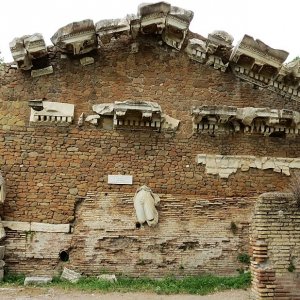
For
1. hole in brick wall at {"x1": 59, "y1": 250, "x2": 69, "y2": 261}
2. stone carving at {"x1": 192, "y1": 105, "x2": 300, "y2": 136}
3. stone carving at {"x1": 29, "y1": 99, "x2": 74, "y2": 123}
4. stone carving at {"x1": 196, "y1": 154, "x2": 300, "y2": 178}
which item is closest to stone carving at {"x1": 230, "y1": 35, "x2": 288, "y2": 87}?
stone carving at {"x1": 192, "y1": 105, "x2": 300, "y2": 136}

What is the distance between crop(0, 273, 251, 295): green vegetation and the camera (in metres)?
Answer: 9.43

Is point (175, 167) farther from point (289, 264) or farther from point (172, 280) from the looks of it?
point (289, 264)

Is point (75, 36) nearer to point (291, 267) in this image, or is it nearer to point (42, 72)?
point (42, 72)

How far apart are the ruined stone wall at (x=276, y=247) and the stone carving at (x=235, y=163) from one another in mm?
3338

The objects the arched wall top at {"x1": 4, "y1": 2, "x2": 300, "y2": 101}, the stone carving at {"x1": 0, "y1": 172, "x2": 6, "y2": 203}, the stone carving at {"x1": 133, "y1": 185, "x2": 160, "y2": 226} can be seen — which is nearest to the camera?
the stone carving at {"x1": 0, "y1": 172, "x2": 6, "y2": 203}

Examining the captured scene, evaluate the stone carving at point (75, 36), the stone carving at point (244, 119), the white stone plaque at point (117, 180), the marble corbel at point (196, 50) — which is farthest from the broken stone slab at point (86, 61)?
the white stone plaque at point (117, 180)

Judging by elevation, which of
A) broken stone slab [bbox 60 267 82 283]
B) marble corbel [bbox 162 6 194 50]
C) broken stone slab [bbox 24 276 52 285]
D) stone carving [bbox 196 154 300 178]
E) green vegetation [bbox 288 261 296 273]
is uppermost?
marble corbel [bbox 162 6 194 50]

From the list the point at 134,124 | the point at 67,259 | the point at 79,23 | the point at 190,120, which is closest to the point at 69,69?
the point at 79,23

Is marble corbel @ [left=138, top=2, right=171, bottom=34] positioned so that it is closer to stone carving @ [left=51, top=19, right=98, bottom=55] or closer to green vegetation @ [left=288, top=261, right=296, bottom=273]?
stone carving @ [left=51, top=19, right=98, bottom=55]

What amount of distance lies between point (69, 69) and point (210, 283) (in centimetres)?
609

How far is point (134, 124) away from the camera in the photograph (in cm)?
1139

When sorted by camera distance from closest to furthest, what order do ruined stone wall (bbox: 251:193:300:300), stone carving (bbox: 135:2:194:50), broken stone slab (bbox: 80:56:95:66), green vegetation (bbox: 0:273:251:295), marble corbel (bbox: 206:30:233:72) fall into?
ruined stone wall (bbox: 251:193:300:300)
green vegetation (bbox: 0:273:251:295)
stone carving (bbox: 135:2:194:50)
marble corbel (bbox: 206:30:233:72)
broken stone slab (bbox: 80:56:95:66)

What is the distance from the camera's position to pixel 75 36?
11164 mm

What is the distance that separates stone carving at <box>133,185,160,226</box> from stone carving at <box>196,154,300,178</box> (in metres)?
1.53
